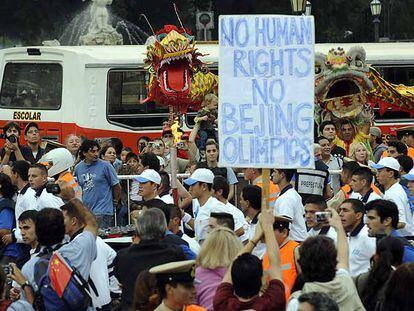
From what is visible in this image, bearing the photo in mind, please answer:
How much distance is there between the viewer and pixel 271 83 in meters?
9.47

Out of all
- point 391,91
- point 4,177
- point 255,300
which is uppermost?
point 391,91

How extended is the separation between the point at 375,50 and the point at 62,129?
712 centimetres

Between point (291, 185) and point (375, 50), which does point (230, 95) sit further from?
point (375, 50)

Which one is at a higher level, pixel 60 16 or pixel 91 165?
pixel 60 16

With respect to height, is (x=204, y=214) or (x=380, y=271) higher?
(x=204, y=214)

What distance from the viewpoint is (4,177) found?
13.1 m

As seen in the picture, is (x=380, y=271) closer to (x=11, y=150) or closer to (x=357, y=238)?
(x=357, y=238)

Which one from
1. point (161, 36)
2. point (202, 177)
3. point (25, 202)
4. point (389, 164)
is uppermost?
point (161, 36)

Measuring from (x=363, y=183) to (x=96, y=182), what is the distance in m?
4.14

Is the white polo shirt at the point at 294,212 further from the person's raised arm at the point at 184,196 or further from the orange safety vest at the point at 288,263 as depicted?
the person's raised arm at the point at 184,196

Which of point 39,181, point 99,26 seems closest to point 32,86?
point 99,26

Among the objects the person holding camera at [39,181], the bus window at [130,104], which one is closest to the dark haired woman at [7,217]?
the person holding camera at [39,181]

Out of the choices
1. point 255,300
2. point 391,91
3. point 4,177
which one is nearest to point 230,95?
point 255,300

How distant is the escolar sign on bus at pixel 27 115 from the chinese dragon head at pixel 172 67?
684 centimetres
